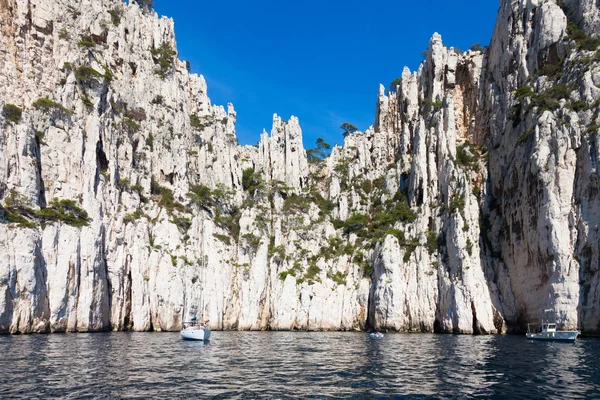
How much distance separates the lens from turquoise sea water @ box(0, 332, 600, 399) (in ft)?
76.3

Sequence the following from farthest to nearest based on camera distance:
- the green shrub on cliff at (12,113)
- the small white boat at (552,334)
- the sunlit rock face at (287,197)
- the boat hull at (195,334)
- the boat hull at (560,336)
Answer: the green shrub on cliff at (12,113) → the sunlit rock face at (287,197) → the boat hull at (195,334) → the small white boat at (552,334) → the boat hull at (560,336)

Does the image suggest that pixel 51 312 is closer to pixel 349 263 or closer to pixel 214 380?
pixel 214 380

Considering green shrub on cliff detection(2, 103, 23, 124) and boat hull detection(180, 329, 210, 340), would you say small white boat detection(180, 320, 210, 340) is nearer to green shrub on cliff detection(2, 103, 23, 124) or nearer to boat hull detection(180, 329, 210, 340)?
boat hull detection(180, 329, 210, 340)

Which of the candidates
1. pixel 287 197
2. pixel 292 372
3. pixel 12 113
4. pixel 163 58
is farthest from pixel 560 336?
pixel 163 58

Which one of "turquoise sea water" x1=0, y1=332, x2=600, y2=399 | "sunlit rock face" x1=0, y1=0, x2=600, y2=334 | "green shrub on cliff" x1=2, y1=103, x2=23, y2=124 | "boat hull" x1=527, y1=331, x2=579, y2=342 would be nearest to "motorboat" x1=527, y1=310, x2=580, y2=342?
"boat hull" x1=527, y1=331, x2=579, y2=342

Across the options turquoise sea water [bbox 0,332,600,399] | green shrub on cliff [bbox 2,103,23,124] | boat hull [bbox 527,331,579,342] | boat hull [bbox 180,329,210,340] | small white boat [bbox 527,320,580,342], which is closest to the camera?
turquoise sea water [bbox 0,332,600,399]

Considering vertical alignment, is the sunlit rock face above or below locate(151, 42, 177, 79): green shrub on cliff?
below

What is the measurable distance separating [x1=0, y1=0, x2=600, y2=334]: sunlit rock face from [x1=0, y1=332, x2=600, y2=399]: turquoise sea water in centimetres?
2150

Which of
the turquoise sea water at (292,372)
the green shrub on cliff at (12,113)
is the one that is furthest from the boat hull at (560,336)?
the green shrub on cliff at (12,113)

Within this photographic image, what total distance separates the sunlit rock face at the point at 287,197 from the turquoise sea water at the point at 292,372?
2150 centimetres

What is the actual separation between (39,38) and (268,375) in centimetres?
7483

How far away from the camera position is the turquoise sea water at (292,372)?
23266 millimetres

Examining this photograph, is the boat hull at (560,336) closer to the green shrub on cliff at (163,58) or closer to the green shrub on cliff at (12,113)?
the green shrub on cliff at (12,113)

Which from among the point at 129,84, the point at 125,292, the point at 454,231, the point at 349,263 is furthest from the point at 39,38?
the point at 454,231
